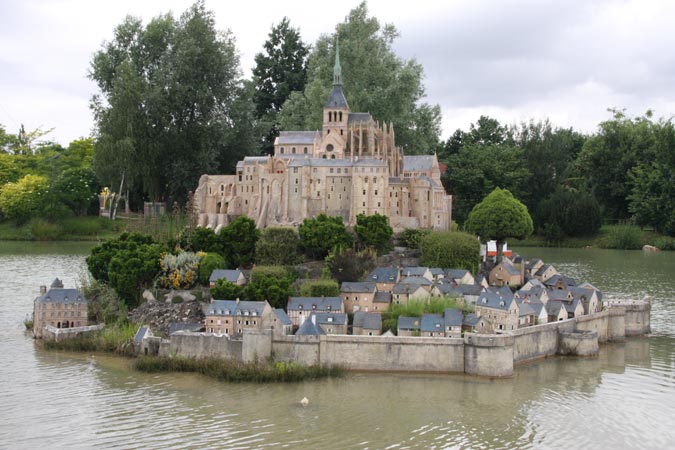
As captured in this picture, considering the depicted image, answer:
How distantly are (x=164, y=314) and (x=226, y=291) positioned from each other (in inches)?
157

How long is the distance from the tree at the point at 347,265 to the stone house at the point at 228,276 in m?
5.17

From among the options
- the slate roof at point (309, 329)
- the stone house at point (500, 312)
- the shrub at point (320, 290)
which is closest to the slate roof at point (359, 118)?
the shrub at point (320, 290)

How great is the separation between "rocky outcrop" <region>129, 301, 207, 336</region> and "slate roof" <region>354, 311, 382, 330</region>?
8649mm

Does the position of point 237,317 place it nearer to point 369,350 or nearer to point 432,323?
point 369,350

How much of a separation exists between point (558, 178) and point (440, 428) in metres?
64.2

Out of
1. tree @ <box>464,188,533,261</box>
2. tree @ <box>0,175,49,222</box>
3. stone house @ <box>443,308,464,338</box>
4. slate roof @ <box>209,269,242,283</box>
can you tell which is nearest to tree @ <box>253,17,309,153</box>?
tree @ <box>0,175,49,222</box>

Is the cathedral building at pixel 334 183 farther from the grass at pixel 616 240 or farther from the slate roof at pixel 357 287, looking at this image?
the grass at pixel 616 240

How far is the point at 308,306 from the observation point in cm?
4103

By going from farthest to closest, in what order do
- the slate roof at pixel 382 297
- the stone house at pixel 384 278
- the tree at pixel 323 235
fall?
the tree at pixel 323 235 → the stone house at pixel 384 278 → the slate roof at pixel 382 297

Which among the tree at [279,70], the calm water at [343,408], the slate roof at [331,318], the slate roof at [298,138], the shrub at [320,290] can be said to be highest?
the tree at [279,70]

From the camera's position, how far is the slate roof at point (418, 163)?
57500 millimetres

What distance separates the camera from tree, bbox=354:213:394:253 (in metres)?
48.6

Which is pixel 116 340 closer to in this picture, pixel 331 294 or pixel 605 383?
pixel 331 294

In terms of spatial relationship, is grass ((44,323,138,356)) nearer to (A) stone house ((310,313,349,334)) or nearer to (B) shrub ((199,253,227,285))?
(B) shrub ((199,253,227,285))
